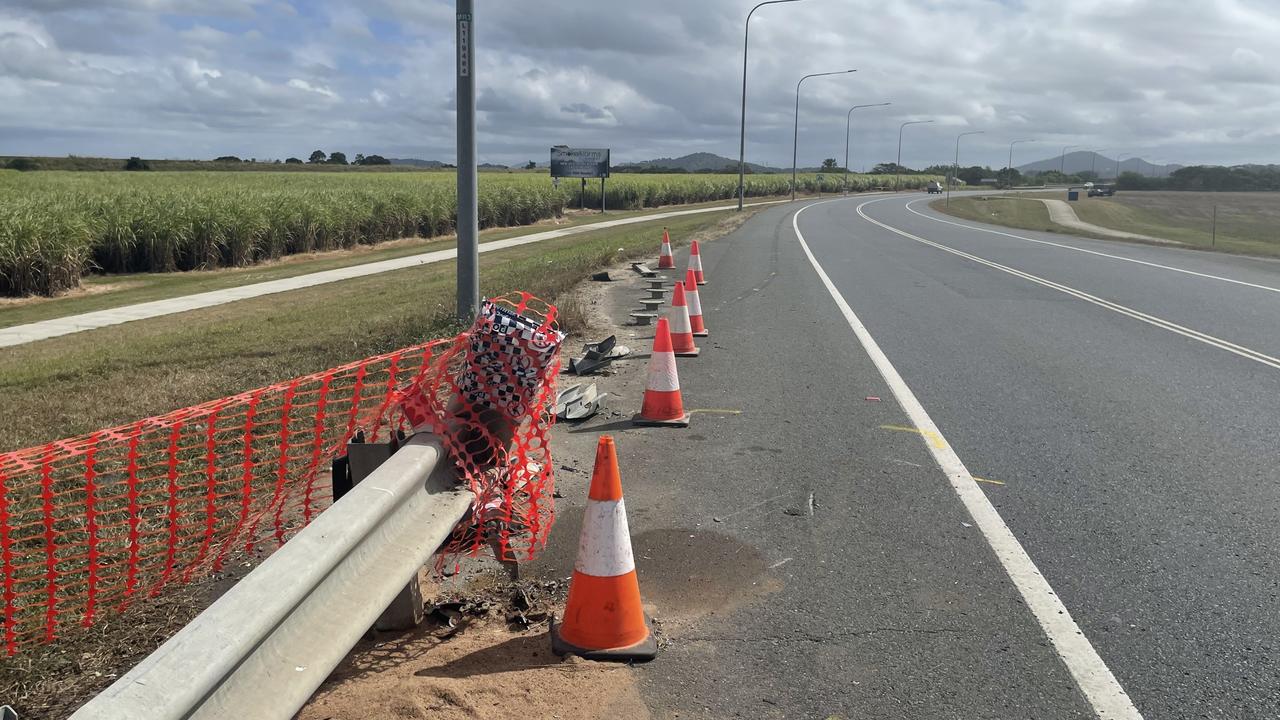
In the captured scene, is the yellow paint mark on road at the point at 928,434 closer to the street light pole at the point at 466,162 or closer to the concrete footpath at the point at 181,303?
the street light pole at the point at 466,162

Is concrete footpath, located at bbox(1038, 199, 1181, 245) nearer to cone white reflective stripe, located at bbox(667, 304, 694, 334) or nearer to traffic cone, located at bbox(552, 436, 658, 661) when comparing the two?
cone white reflective stripe, located at bbox(667, 304, 694, 334)

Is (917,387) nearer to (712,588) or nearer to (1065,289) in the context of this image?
(712,588)

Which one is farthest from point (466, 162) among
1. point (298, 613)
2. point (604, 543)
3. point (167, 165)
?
point (167, 165)

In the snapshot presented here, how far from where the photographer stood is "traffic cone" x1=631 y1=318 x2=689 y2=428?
7.06 metres

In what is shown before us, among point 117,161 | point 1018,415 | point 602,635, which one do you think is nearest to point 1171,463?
point 1018,415

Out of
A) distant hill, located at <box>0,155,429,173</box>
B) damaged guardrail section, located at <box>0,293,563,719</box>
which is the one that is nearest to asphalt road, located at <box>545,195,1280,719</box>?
damaged guardrail section, located at <box>0,293,563,719</box>

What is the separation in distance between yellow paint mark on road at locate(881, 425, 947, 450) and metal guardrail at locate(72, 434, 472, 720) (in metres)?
3.86

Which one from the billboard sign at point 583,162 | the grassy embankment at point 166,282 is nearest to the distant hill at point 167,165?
the billboard sign at point 583,162

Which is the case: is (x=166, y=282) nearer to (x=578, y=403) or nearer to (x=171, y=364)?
(x=171, y=364)

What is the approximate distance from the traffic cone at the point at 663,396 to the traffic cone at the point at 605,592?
321 centimetres

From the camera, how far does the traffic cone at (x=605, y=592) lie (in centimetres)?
370

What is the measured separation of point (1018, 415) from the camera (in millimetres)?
7223

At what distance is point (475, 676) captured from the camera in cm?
348

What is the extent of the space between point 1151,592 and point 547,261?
622 inches
